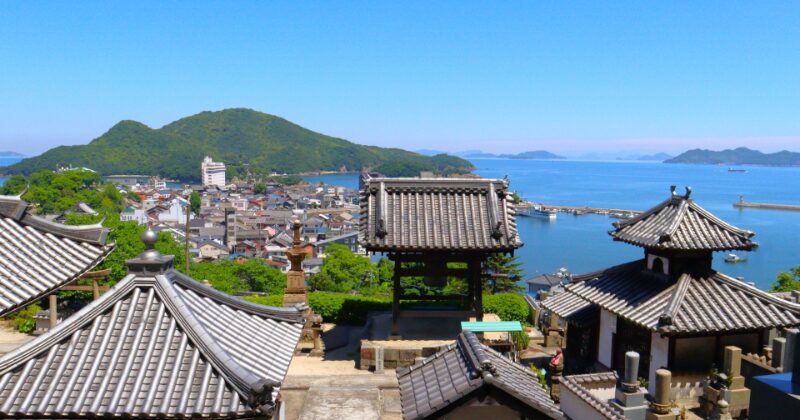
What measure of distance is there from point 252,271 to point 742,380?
130 feet

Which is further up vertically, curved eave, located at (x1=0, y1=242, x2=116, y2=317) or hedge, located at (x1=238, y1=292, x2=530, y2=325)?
curved eave, located at (x1=0, y1=242, x2=116, y2=317)

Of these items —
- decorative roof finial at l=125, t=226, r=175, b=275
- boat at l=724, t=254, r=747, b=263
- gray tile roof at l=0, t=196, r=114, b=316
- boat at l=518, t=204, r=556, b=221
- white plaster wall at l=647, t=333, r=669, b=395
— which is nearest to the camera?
decorative roof finial at l=125, t=226, r=175, b=275

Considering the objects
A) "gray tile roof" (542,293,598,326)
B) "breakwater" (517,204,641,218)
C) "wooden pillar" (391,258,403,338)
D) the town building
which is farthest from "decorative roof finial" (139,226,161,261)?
"breakwater" (517,204,641,218)

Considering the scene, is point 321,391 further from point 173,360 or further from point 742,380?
point 742,380

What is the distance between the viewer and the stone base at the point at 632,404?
10211 millimetres

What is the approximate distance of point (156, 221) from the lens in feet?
351

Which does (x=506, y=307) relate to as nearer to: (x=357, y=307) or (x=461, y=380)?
(x=357, y=307)

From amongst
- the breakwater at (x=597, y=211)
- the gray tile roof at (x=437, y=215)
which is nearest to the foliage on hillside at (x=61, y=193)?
the gray tile roof at (x=437, y=215)

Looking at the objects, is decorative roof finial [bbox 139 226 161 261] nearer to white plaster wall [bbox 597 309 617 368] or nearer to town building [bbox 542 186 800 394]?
town building [bbox 542 186 800 394]

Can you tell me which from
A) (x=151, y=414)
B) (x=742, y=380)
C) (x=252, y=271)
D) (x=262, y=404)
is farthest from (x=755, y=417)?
(x=252, y=271)

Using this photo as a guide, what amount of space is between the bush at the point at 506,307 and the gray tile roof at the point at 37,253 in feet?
46.6

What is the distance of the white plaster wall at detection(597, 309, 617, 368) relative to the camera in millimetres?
14695

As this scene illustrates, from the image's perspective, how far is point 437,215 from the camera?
1708 cm

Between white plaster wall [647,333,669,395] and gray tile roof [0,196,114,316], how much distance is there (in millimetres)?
12505
